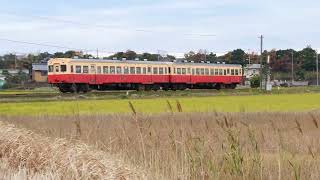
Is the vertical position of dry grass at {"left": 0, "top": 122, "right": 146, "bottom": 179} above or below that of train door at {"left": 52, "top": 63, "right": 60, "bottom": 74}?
below

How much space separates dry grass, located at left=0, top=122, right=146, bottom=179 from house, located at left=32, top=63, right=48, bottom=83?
93.4 meters

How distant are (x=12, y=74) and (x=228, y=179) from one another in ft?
322

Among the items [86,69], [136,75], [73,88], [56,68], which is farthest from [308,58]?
[56,68]

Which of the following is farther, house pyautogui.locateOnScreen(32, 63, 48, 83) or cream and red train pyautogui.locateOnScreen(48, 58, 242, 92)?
house pyautogui.locateOnScreen(32, 63, 48, 83)

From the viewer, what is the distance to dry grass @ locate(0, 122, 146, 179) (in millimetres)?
6465

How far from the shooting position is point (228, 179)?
265 inches

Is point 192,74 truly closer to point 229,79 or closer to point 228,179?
point 229,79

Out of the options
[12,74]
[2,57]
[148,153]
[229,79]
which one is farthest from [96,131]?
[2,57]

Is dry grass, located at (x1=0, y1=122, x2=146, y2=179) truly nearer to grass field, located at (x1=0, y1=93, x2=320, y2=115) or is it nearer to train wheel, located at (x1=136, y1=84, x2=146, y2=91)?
grass field, located at (x1=0, y1=93, x2=320, y2=115)

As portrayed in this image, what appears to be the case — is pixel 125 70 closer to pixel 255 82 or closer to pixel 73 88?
pixel 73 88

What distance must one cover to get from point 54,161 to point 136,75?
41330mm

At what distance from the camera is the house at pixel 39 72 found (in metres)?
101

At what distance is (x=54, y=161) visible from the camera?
7.29 meters

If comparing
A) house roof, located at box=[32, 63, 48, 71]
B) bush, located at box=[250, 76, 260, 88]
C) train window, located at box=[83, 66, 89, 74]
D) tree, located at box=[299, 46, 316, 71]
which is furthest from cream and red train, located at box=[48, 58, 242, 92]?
tree, located at box=[299, 46, 316, 71]
